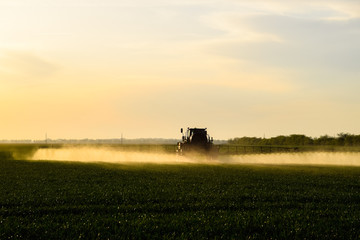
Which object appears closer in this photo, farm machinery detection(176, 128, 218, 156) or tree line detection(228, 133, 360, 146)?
farm machinery detection(176, 128, 218, 156)

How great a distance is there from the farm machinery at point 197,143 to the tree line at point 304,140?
224ft

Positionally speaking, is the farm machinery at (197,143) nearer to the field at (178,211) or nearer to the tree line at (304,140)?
the field at (178,211)

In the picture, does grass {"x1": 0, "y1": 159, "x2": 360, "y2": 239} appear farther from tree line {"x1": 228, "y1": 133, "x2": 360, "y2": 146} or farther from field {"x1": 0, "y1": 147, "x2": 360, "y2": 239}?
tree line {"x1": 228, "y1": 133, "x2": 360, "y2": 146}

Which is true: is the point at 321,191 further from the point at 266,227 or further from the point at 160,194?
the point at 266,227

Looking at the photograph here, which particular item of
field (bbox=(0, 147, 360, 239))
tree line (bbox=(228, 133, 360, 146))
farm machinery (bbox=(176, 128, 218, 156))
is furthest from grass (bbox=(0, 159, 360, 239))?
tree line (bbox=(228, 133, 360, 146))

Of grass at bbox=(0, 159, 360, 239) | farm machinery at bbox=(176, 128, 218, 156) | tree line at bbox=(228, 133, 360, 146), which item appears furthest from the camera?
tree line at bbox=(228, 133, 360, 146)

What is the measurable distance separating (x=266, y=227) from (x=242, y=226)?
28.6 inches

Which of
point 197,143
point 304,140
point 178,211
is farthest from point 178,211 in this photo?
point 304,140

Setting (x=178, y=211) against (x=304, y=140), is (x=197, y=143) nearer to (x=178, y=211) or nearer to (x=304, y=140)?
(x=178, y=211)

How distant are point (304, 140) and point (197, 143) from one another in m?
89.2

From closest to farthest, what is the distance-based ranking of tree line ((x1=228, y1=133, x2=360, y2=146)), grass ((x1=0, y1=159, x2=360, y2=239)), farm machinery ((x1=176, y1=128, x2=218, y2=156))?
grass ((x1=0, y1=159, x2=360, y2=239)) < farm machinery ((x1=176, y1=128, x2=218, y2=156)) < tree line ((x1=228, y1=133, x2=360, y2=146))

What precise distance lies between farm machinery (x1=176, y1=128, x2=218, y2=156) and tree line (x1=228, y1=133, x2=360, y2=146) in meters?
68.3

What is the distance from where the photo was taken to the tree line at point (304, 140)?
355ft

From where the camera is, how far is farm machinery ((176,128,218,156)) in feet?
158
